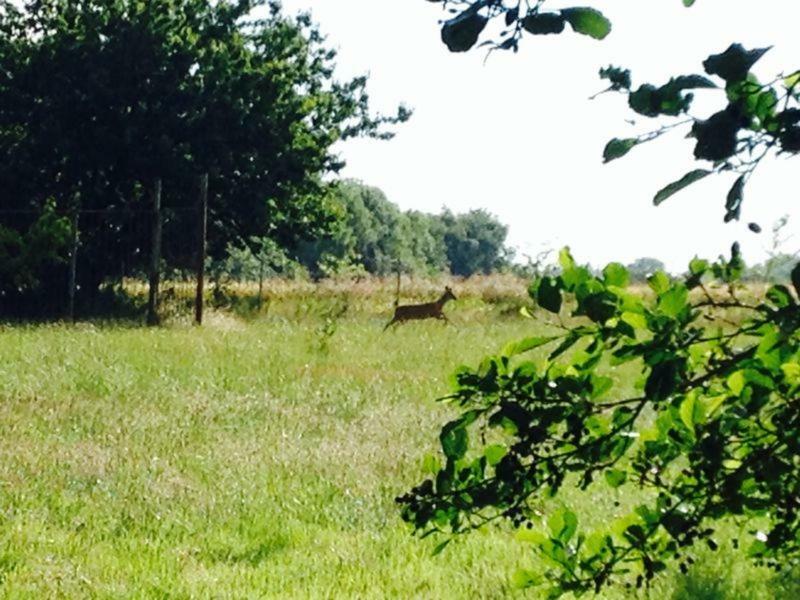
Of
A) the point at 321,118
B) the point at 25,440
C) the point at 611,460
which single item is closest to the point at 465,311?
the point at 321,118

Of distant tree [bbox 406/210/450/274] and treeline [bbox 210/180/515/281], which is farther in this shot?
distant tree [bbox 406/210/450/274]

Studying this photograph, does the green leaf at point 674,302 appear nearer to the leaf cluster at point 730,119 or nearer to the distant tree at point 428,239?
the leaf cluster at point 730,119

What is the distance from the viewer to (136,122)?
2734cm

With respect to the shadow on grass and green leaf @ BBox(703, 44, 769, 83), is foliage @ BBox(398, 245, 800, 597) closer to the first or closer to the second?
green leaf @ BBox(703, 44, 769, 83)

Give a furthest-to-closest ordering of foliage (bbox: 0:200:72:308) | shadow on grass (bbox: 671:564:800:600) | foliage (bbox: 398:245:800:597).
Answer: foliage (bbox: 0:200:72:308), shadow on grass (bbox: 671:564:800:600), foliage (bbox: 398:245:800:597)

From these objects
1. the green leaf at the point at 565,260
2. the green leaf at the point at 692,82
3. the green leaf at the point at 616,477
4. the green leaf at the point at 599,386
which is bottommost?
the green leaf at the point at 616,477

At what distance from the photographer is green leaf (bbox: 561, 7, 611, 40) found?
158 centimetres

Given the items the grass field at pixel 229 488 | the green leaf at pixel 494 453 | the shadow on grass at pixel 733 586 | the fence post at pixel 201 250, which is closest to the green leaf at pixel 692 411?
the green leaf at pixel 494 453

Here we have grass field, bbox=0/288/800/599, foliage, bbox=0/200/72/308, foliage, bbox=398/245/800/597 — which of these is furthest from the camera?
foliage, bbox=0/200/72/308

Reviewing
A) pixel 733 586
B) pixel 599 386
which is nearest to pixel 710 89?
pixel 599 386

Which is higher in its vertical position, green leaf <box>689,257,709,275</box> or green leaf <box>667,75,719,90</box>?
green leaf <box>667,75,719,90</box>

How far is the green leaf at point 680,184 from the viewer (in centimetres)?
160

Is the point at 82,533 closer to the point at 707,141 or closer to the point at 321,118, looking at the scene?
the point at 707,141

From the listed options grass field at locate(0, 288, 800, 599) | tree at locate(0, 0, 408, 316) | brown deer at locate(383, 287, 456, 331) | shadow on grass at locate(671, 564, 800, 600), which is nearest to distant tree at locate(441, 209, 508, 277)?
tree at locate(0, 0, 408, 316)
